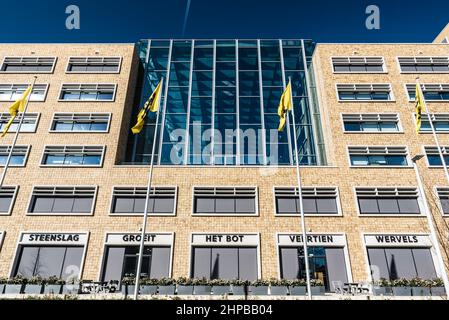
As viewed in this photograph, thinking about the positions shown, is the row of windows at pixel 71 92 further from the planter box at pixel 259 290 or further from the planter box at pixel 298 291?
the planter box at pixel 298 291

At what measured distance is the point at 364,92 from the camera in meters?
33.4

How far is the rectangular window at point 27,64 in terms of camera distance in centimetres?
3488

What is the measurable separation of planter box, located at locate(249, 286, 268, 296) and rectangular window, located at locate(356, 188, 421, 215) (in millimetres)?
11529

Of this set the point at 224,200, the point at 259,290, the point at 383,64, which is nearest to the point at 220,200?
the point at 224,200

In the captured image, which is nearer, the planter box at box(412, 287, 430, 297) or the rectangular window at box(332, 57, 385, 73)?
the planter box at box(412, 287, 430, 297)

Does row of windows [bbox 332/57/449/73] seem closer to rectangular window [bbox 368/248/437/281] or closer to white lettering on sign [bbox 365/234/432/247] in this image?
white lettering on sign [bbox 365/234/432/247]

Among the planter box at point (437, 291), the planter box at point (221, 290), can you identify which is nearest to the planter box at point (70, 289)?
the planter box at point (221, 290)

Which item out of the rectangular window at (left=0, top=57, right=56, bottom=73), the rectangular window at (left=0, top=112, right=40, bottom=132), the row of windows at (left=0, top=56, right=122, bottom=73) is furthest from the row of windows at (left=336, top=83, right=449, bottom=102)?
the rectangular window at (left=0, top=57, right=56, bottom=73)

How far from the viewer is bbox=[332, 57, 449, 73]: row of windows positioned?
3438 cm

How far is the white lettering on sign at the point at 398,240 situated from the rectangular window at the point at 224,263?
977 cm

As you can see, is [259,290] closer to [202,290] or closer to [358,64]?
[202,290]

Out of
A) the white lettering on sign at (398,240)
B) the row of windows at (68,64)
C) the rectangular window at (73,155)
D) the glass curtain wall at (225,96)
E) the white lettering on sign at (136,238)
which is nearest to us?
the white lettering on sign at (398,240)

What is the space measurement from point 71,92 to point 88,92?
70.9 inches

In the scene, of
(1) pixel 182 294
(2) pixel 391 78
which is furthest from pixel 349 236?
(2) pixel 391 78
